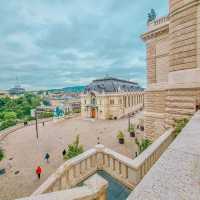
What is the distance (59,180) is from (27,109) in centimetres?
6562

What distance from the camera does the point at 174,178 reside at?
1.96 m

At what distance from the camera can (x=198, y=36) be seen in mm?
7844

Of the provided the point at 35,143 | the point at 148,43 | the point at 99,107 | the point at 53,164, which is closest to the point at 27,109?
the point at 99,107

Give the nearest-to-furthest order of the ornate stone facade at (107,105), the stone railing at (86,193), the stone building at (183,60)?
the stone railing at (86,193)
the stone building at (183,60)
the ornate stone facade at (107,105)

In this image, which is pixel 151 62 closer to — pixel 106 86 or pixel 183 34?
pixel 183 34

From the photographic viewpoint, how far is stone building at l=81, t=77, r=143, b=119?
3831 cm

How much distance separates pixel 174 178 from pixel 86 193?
4.18 ft

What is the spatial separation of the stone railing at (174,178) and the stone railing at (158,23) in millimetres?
12159

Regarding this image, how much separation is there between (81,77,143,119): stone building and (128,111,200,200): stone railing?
35100mm

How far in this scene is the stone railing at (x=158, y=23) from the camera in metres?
12.1

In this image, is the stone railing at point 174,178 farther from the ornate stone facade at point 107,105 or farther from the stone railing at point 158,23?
the ornate stone facade at point 107,105

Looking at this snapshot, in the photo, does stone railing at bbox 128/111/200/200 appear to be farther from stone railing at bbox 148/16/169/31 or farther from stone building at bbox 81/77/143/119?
stone building at bbox 81/77/143/119

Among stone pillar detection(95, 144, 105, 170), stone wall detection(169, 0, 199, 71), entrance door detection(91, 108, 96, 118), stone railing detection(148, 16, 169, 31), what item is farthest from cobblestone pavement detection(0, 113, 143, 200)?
entrance door detection(91, 108, 96, 118)

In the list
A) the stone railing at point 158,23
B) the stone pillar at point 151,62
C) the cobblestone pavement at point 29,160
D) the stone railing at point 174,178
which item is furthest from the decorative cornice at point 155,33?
the stone railing at point 174,178
